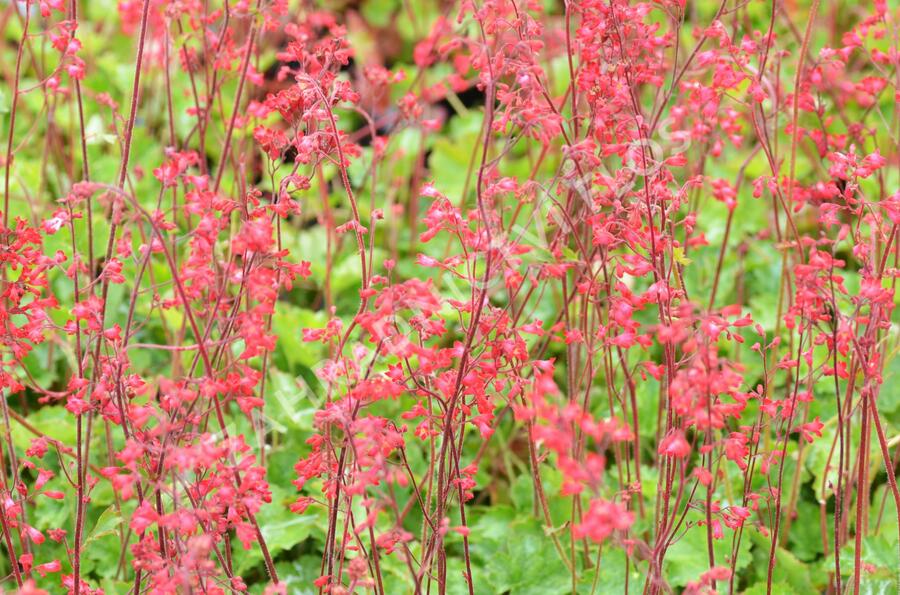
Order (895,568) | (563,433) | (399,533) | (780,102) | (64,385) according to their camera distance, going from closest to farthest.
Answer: (563,433)
(399,533)
(895,568)
(780,102)
(64,385)

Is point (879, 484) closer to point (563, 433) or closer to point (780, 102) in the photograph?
point (780, 102)

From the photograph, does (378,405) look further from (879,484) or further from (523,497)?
(879,484)

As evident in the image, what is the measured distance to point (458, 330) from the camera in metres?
1.83

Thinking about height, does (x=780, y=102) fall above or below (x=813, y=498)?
above

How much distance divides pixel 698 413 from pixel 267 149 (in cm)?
88

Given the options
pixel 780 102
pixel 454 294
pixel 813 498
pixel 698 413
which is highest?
pixel 780 102

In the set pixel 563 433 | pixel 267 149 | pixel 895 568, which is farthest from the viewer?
pixel 895 568

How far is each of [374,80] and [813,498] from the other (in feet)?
5.42

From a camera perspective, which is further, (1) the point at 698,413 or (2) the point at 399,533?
(2) the point at 399,533

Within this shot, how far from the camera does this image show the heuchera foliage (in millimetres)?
1735

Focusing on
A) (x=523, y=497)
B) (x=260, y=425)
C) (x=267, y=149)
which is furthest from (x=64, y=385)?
(x=267, y=149)

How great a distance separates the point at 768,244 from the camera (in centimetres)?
365

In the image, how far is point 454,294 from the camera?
3092mm

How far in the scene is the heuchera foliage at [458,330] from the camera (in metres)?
1.74
